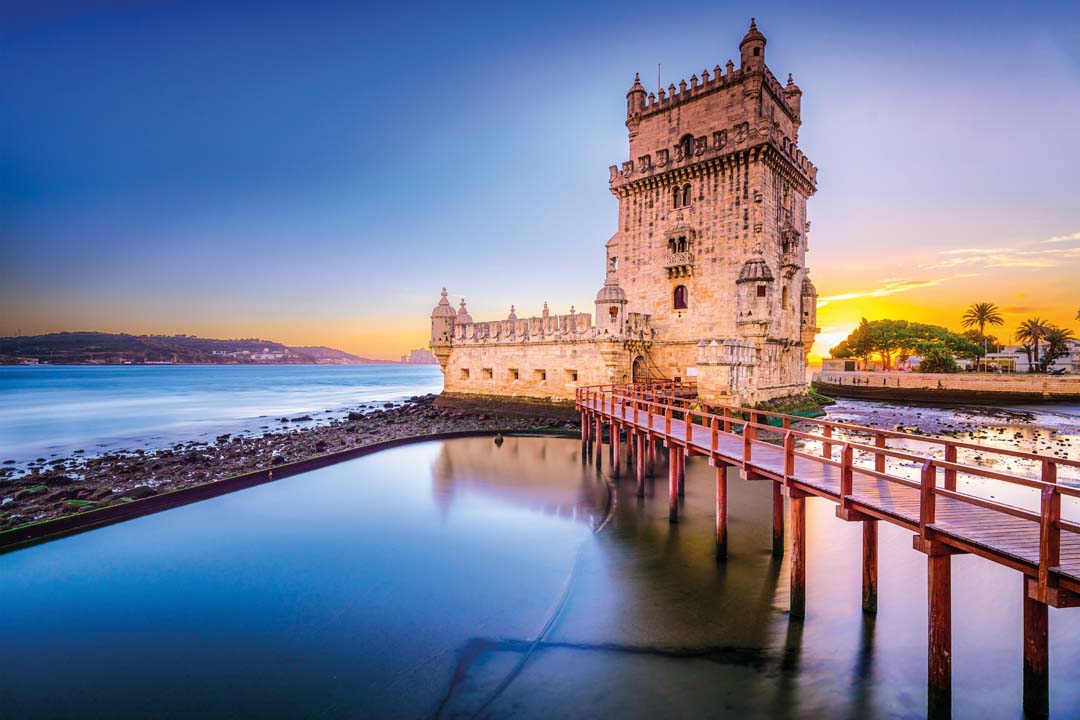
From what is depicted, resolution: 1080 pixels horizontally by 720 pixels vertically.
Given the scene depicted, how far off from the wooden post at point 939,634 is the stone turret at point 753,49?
2409 centimetres

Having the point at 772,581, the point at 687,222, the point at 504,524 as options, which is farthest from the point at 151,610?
the point at 687,222

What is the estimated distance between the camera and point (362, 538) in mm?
11578

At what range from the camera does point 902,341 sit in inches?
2205

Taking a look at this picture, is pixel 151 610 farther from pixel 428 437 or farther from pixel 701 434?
pixel 428 437

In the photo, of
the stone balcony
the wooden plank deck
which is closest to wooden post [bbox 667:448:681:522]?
the wooden plank deck

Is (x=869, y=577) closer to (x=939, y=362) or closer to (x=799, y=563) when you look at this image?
(x=799, y=563)

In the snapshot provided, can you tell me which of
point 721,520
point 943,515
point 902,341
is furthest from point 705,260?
point 902,341

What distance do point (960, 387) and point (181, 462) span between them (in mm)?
54036

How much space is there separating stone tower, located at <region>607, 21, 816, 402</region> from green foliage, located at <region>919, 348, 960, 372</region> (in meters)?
30.4

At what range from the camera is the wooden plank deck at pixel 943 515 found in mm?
4676

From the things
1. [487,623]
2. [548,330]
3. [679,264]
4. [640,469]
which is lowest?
[487,623]

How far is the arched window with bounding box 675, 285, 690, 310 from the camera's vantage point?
2502 centimetres

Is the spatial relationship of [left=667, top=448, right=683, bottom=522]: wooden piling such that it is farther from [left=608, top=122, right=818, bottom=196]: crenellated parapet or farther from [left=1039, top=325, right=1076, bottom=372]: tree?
[left=1039, top=325, right=1076, bottom=372]: tree

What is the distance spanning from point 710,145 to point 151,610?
2583cm
